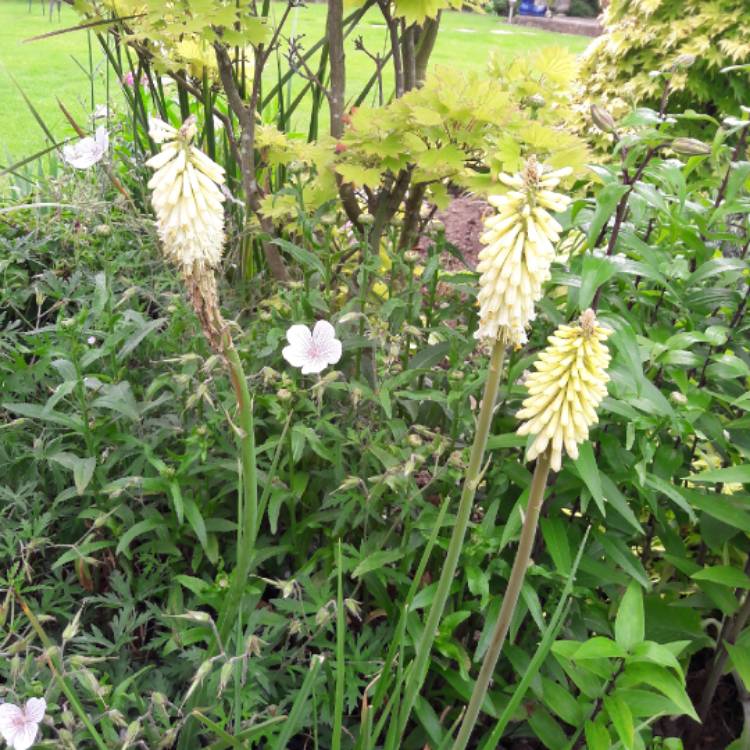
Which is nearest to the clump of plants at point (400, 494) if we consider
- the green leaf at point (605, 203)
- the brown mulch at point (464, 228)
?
the green leaf at point (605, 203)

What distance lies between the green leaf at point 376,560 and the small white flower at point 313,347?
0.46 metres


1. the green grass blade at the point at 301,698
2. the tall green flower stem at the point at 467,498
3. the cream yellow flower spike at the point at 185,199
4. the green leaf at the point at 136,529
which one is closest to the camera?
the tall green flower stem at the point at 467,498

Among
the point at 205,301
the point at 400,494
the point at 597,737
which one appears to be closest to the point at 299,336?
the point at 400,494

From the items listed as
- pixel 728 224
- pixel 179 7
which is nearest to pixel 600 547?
pixel 728 224

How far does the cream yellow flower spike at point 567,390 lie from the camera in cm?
104

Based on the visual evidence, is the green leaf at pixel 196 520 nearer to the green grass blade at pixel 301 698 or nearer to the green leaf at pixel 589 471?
the green grass blade at pixel 301 698

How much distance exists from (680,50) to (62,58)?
8.15 metres

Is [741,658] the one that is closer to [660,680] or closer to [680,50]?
[660,680]

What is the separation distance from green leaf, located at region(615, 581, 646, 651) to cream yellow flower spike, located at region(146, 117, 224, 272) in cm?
101

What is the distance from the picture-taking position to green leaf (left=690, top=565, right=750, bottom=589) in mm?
1703

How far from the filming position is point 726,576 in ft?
5.63

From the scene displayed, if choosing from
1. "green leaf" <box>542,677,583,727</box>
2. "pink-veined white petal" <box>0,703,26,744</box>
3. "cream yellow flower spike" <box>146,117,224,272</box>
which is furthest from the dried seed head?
"green leaf" <box>542,677,583,727</box>

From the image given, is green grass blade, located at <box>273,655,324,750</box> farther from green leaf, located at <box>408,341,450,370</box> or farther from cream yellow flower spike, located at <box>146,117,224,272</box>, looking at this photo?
green leaf, located at <box>408,341,450,370</box>

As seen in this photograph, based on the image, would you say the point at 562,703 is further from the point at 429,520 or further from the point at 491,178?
the point at 491,178
